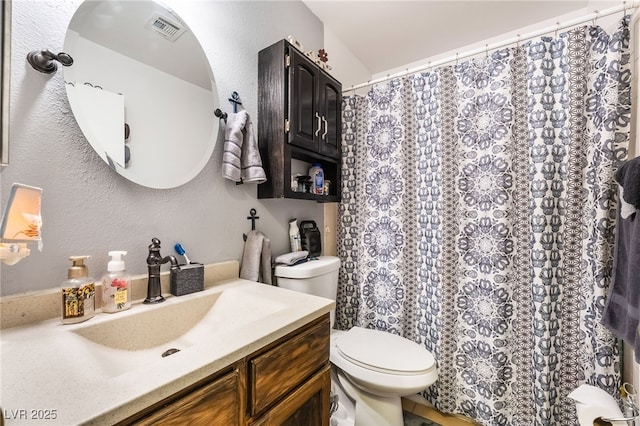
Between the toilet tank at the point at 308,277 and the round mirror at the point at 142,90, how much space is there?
0.63m

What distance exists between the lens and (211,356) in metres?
0.53

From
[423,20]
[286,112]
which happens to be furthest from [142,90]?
[423,20]

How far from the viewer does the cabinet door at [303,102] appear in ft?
4.15

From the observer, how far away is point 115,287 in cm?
75

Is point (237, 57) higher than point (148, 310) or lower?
higher

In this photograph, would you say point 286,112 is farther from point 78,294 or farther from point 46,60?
point 78,294

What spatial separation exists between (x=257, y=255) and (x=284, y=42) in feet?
3.32

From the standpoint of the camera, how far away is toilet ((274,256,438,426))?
1.11 m

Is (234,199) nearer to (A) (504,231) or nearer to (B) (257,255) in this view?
(B) (257,255)

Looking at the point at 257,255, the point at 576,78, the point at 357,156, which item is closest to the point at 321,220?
the point at 357,156

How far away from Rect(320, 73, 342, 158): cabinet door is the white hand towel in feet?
1.48

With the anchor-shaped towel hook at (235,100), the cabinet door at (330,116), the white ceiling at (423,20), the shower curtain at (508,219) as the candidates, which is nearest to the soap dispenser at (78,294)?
the anchor-shaped towel hook at (235,100)

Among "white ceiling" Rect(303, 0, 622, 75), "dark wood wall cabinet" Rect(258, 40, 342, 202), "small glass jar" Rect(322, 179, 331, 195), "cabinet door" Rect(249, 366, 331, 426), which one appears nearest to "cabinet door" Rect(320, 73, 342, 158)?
"dark wood wall cabinet" Rect(258, 40, 342, 202)

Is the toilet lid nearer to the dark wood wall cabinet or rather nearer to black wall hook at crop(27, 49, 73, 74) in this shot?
the dark wood wall cabinet
